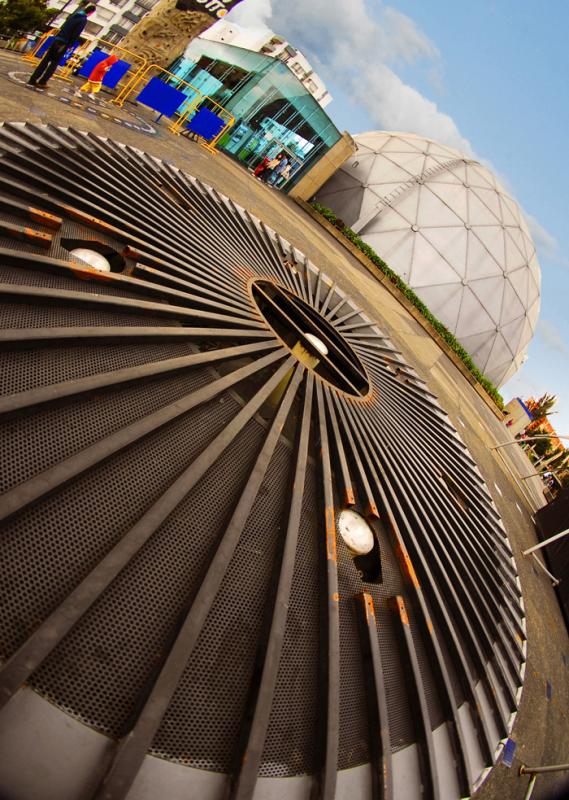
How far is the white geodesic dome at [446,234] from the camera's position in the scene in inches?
928

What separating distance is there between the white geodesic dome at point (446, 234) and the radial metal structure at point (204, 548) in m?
19.8

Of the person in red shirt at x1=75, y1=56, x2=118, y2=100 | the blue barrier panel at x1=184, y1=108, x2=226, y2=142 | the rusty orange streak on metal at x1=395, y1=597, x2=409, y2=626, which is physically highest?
the blue barrier panel at x1=184, y1=108, x2=226, y2=142

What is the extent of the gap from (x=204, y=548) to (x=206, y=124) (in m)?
19.8

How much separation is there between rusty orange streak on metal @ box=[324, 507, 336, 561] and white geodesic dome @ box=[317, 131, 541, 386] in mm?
21346

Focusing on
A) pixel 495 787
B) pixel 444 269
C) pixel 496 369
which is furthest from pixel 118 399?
pixel 496 369

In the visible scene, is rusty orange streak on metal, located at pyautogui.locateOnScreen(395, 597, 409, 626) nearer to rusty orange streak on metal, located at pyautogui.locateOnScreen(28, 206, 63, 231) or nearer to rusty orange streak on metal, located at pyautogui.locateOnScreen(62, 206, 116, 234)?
rusty orange streak on metal, located at pyautogui.locateOnScreen(62, 206, 116, 234)

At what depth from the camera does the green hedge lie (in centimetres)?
2077

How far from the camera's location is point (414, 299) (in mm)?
21625

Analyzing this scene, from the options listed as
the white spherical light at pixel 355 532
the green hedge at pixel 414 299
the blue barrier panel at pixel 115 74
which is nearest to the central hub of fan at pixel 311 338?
the white spherical light at pixel 355 532

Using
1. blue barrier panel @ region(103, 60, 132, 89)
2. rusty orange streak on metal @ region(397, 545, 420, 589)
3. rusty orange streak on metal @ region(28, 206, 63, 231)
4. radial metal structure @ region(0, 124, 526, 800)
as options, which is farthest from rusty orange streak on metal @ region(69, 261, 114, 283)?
blue barrier panel @ region(103, 60, 132, 89)

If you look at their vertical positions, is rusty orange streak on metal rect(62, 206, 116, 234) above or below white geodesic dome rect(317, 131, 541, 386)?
below

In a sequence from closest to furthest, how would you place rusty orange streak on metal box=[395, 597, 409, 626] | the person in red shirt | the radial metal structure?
the radial metal structure → rusty orange streak on metal box=[395, 597, 409, 626] → the person in red shirt

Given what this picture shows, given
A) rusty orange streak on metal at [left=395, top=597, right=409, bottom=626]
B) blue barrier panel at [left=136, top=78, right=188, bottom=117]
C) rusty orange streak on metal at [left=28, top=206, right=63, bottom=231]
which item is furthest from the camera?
blue barrier panel at [left=136, top=78, right=188, bottom=117]

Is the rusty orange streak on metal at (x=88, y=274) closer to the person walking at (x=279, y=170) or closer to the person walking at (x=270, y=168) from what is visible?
the person walking at (x=270, y=168)
